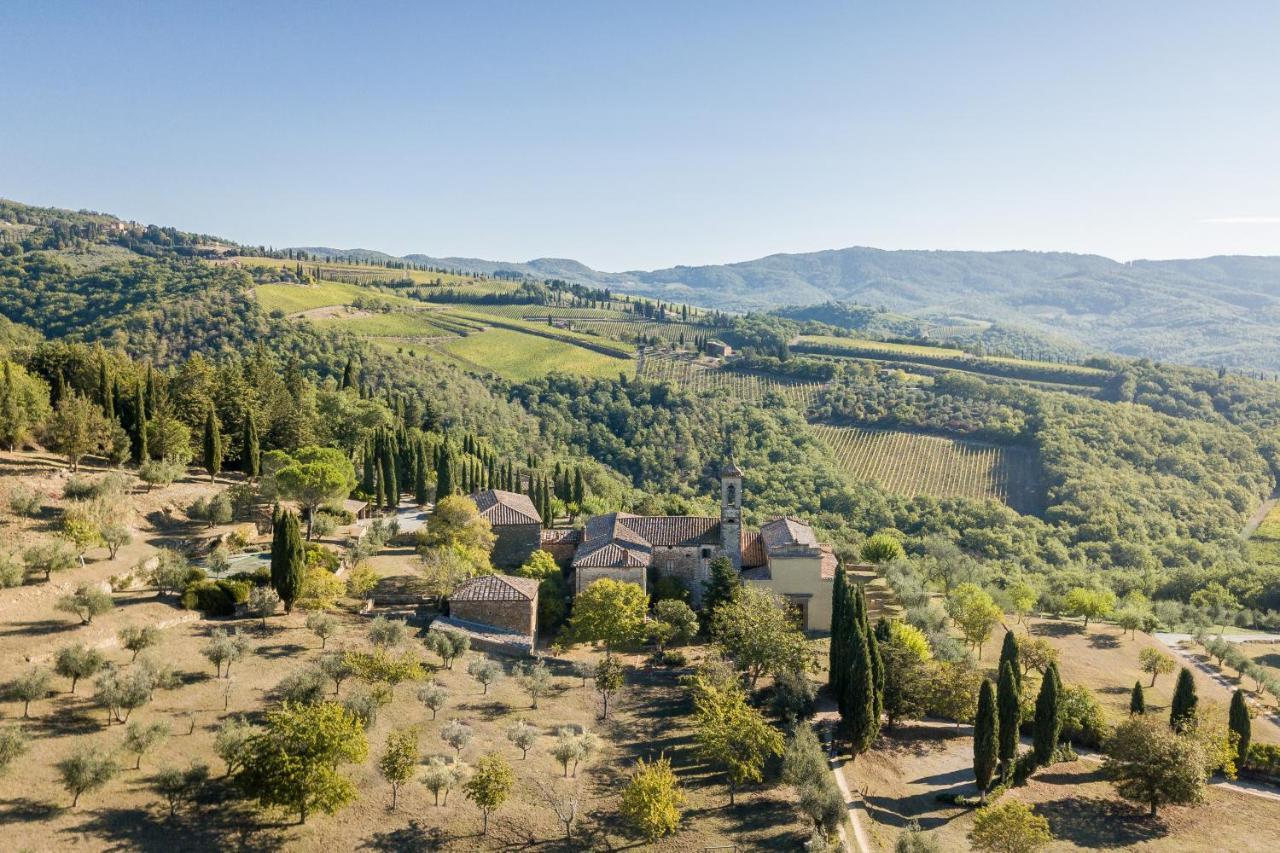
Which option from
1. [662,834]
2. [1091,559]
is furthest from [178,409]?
[1091,559]

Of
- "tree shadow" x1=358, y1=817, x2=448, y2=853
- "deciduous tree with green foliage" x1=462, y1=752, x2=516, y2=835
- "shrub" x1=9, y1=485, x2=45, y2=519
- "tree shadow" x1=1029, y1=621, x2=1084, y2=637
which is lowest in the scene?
"tree shadow" x1=1029, y1=621, x2=1084, y2=637

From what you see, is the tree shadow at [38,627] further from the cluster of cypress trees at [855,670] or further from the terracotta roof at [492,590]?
the cluster of cypress trees at [855,670]

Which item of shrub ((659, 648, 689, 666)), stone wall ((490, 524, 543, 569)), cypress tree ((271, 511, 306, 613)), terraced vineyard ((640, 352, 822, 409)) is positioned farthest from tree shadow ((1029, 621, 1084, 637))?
terraced vineyard ((640, 352, 822, 409))

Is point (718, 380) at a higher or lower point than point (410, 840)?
higher

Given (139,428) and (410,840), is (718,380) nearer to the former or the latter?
(139,428)

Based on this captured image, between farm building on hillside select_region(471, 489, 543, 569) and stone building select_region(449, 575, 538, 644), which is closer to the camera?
stone building select_region(449, 575, 538, 644)

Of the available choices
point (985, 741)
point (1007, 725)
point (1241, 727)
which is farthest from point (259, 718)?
point (1241, 727)

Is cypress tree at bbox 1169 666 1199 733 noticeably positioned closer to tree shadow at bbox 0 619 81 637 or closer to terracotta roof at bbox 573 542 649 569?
terracotta roof at bbox 573 542 649 569

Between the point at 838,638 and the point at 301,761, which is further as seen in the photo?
the point at 838,638
